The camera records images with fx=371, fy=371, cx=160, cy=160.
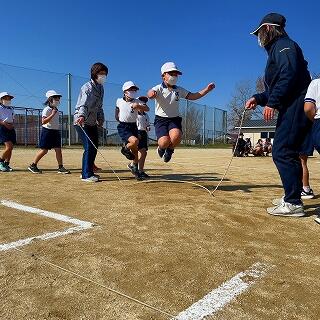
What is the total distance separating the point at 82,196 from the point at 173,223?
75.3 inches

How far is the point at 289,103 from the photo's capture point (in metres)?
4.21

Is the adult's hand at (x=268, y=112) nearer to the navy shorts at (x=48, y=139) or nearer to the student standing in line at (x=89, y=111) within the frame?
the student standing in line at (x=89, y=111)

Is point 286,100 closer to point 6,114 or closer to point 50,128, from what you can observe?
point 50,128

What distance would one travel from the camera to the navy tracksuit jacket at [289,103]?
4055mm

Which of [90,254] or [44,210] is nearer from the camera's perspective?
[90,254]

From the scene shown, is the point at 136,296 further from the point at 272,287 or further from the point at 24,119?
the point at 24,119

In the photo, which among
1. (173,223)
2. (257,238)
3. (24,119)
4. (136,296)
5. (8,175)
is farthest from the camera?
(24,119)

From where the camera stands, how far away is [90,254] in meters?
2.79

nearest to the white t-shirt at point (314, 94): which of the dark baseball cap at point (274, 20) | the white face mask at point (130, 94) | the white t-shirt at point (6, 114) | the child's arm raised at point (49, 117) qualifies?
the dark baseball cap at point (274, 20)

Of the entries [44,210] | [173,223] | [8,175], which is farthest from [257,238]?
[8,175]

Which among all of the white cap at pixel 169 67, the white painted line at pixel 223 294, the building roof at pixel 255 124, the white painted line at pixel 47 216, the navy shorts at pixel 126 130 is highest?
the building roof at pixel 255 124

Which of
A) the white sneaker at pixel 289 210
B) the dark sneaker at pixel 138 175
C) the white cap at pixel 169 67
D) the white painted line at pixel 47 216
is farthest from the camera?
the dark sneaker at pixel 138 175

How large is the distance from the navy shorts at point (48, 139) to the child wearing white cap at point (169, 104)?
3057 mm

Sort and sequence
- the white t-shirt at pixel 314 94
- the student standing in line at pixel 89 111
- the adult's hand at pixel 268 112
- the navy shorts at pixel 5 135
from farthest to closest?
the navy shorts at pixel 5 135, the student standing in line at pixel 89 111, the adult's hand at pixel 268 112, the white t-shirt at pixel 314 94
